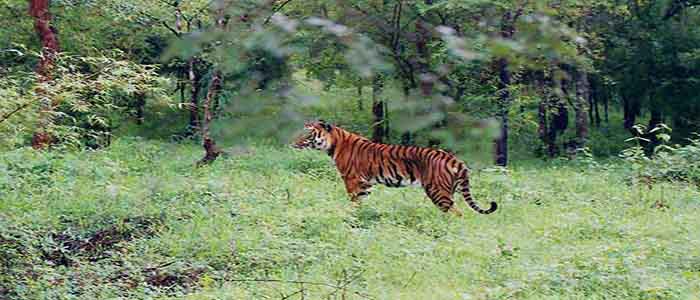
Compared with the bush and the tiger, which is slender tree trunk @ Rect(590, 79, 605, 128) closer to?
the bush

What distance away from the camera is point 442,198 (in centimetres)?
788

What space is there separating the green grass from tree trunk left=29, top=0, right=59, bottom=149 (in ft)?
1.99

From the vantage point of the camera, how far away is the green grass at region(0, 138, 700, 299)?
4891mm

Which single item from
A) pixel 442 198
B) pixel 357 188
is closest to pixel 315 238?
pixel 442 198

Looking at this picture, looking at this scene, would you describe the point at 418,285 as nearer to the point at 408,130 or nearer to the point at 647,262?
the point at 647,262

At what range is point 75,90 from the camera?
516cm

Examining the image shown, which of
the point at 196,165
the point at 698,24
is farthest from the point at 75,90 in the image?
the point at 698,24

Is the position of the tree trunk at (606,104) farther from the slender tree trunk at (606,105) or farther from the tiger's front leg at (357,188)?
the tiger's front leg at (357,188)

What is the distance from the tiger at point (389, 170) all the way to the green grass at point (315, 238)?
0.64 feet

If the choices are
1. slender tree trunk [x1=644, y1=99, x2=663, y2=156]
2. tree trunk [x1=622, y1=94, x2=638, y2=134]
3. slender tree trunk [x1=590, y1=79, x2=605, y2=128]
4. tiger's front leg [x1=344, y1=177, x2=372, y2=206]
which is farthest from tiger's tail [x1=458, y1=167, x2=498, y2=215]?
tree trunk [x1=622, y1=94, x2=638, y2=134]

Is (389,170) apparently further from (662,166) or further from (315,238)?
(662,166)

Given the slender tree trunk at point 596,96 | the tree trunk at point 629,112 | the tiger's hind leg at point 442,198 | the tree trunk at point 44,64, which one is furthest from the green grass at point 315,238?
the tree trunk at point 629,112

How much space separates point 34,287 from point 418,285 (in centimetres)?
243

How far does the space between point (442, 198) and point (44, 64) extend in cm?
396
